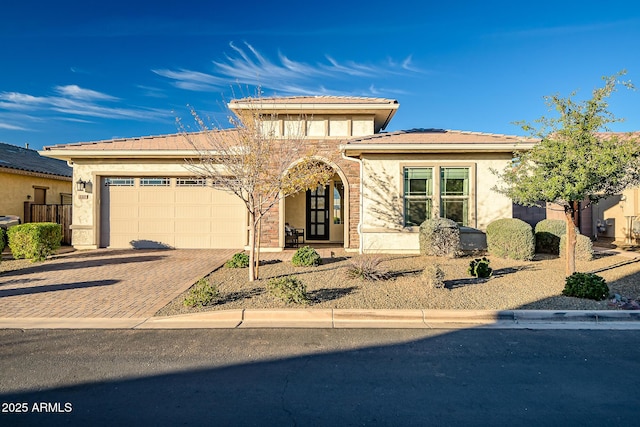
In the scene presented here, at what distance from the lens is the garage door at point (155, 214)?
1459 cm

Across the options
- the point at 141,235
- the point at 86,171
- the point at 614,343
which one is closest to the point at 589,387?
the point at 614,343

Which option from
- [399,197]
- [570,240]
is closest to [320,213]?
[399,197]

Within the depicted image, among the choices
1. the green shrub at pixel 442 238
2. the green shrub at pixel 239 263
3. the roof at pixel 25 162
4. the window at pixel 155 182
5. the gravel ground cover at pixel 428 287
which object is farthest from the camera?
the roof at pixel 25 162

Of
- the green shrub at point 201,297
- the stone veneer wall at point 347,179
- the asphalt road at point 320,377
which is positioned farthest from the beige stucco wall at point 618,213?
the green shrub at point 201,297

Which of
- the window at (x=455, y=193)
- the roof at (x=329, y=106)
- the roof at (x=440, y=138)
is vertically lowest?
the window at (x=455, y=193)

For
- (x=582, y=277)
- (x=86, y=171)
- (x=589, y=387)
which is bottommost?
(x=589, y=387)

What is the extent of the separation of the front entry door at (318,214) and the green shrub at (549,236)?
28.0 ft

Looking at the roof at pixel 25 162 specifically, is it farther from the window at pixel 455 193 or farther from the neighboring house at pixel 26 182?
the window at pixel 455 193

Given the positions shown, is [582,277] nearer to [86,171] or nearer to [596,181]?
[596,181]

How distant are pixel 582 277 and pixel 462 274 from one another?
2531 mm

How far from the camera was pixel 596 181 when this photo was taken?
314 inches

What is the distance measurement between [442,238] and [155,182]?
1075 cm

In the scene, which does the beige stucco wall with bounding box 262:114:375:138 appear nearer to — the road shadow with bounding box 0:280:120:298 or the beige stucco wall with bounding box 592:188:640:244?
the road shadow with bounding box 0:280:120:298

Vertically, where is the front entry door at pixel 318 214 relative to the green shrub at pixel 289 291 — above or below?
above
